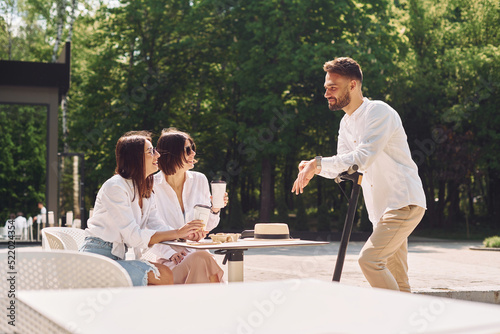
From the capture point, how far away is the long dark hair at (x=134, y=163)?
4.39 m

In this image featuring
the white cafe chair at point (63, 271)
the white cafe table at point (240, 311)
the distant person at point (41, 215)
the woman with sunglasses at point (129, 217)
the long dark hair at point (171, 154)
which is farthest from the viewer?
Answer: the distant person at point (41, 215)

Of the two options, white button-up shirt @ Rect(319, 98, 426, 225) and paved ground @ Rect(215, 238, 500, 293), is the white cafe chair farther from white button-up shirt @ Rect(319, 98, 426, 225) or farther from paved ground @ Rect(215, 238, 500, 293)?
paved ground @ Rect(215, 238, 500, 293)

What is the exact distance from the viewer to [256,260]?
49.6 feet

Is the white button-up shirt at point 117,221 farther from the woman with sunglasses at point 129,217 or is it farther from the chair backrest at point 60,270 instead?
the chair backrest at point 60,270

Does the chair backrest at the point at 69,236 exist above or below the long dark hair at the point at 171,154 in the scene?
below

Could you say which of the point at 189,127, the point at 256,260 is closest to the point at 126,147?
the point at 256,260

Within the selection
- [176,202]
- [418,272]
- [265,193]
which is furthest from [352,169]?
[265,193]

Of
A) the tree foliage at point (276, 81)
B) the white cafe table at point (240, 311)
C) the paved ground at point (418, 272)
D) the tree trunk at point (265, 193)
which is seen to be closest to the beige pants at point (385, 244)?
the white cafe table at point (240, 311)

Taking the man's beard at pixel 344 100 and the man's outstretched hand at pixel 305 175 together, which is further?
the man's beard at pixel 344 100

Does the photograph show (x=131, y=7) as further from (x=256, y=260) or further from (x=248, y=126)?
(x=256, y=260)

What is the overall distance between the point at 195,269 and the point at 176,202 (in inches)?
24.2

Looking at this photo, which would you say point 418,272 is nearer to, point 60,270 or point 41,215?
point 60,270

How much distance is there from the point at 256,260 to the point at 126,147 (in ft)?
35.8

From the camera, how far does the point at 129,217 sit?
13.9 ft
